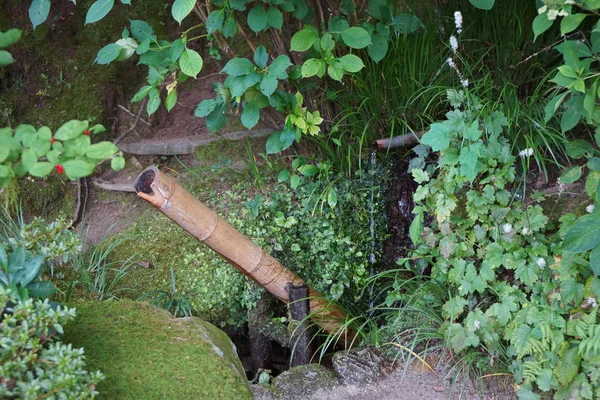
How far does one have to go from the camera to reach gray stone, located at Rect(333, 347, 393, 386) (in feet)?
10.2

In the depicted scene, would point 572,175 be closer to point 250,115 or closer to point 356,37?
point 356,37

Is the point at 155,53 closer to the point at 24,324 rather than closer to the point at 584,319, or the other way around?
the point at 24,324

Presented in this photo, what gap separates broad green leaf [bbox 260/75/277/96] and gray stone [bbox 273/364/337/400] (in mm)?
1351

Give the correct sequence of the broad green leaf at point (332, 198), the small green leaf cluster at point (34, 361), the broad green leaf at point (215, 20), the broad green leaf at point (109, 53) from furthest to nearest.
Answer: the broad green leaf at point (332, 198)
the broad green leaf at point (215, 20)
the broad green leaf at point (109, 53)
the small green leaf cluster at point (34, 361)

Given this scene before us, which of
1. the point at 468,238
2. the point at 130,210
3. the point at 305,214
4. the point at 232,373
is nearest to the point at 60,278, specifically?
the point at 130,210

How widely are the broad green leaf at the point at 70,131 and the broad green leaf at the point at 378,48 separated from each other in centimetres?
188

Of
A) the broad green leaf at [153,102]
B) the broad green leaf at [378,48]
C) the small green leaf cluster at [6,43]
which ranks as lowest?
the broad green leaf at [153,102]

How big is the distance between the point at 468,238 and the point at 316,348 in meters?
1.13

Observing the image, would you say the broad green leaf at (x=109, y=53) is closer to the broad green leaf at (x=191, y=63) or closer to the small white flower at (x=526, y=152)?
the broad green leaf at (x=191, y=63)

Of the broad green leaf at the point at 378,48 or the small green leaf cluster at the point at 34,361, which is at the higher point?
the broad green leaf at the point at 378,48

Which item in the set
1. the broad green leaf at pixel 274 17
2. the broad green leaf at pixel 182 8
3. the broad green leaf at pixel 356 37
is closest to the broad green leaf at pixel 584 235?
the broad green leaf at pixel 356 37

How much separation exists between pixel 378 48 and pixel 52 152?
2.01 metres

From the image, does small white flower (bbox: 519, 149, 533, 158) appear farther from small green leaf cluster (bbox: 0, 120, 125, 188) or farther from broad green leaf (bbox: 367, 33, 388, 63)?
small green leaf cluster (bbox: 0, 120, 125, 188)

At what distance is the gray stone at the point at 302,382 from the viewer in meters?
2.96
